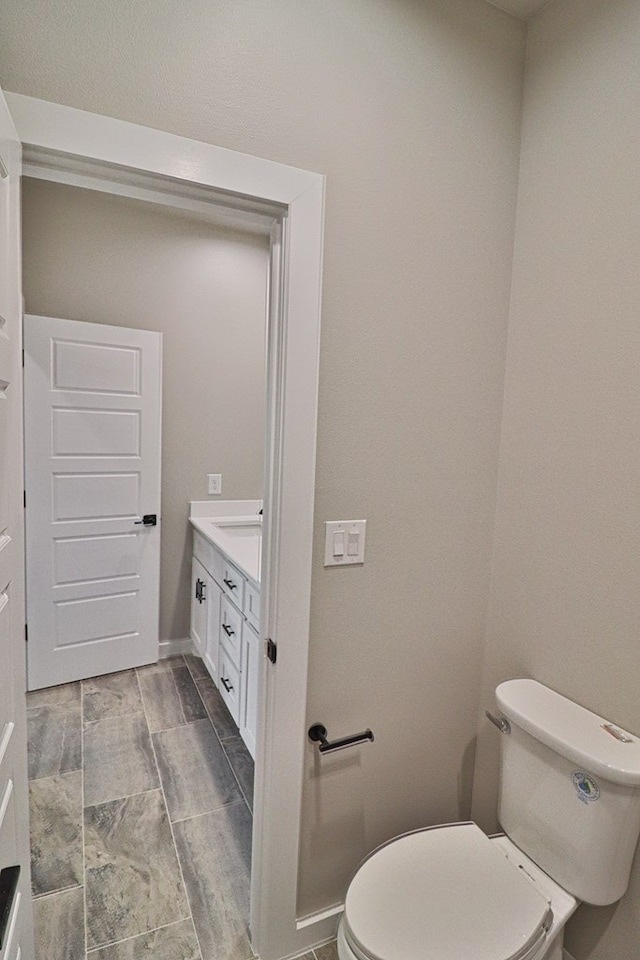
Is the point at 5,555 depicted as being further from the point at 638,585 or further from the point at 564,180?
the point at 564,180

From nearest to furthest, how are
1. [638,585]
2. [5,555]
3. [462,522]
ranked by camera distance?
[5,555]
[638,585]
[462,522]

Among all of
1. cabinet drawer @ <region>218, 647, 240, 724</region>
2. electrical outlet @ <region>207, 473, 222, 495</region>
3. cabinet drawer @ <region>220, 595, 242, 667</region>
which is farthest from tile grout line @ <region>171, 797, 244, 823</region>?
electrical outlet @ <region>207, 473, 222, 495</region>

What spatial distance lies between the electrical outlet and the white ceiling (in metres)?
2.52

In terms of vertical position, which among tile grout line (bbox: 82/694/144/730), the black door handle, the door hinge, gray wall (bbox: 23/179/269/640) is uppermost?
gray wall (bbox: 23/179/269/640)

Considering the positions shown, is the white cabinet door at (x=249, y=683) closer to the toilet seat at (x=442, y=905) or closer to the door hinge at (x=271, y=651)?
the door hinge at (x=271, y=651)

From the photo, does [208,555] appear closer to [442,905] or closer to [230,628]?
[230,628]

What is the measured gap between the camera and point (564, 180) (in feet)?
4.21

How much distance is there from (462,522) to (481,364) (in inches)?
18.8

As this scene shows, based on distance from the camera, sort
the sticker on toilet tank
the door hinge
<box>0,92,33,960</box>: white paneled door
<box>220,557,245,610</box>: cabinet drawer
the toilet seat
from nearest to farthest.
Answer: <box>0,92,33,960</box>: white paneled door → the toilet seat → the sticker on toilet tank → the door hinge → <box>220,557,245,610</box>: cabinet drawer

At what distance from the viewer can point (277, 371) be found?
1186 millimetres

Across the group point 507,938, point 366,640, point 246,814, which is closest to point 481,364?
point 366,640

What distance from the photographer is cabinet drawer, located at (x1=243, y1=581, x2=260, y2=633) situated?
187 cm

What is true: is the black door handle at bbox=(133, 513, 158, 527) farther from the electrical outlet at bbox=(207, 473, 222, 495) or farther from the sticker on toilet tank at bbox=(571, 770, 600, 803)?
the sticker on toilet tank at bbox=(571, 770, 600, 803)

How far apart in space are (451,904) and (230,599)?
1.45 metres
